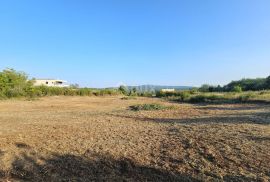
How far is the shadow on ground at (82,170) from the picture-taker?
4758 mm

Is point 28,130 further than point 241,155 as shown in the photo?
Yes

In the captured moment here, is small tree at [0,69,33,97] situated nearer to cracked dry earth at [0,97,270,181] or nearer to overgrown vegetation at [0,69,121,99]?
overgrown vegetation at [0,69,121,99]

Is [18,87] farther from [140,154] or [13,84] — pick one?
Result: [140,154]

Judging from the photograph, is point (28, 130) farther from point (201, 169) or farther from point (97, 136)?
point (201, 169)

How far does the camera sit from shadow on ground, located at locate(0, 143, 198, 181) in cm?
476

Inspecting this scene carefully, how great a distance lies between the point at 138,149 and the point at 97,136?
1.63 metres

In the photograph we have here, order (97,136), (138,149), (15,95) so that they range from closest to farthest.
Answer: (138,149) < (97,136) < (15,95)

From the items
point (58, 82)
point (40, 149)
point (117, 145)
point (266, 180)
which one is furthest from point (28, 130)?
point (58, 82)

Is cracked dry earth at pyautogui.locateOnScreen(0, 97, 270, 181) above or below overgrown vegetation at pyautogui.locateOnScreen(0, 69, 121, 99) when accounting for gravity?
below

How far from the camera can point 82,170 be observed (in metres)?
5.07

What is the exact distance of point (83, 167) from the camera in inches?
205

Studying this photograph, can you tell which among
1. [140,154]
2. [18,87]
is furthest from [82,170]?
[18,87]

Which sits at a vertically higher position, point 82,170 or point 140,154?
point 140,154

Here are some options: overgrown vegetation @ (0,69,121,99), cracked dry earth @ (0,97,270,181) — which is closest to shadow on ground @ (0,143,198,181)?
cracked dry earth @ (0,97,270,181)
